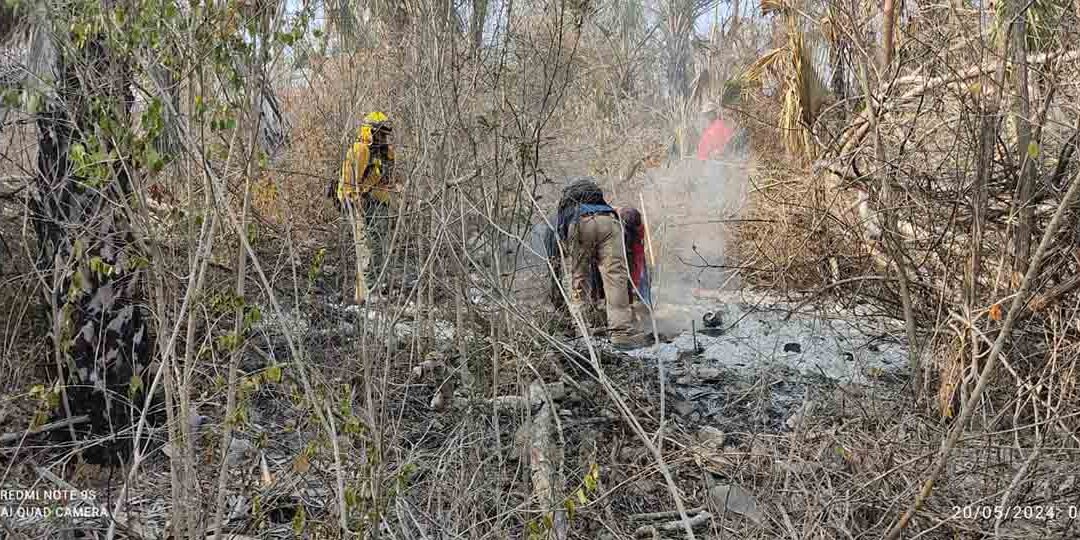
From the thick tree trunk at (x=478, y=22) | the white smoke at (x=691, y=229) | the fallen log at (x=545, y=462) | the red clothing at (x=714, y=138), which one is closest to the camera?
the fallen log at (x=545, y=462)

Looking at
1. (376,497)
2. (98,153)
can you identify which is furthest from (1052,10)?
(98,153)

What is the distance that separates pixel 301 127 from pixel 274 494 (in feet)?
19.5

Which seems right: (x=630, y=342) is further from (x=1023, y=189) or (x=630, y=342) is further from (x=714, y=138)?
(x=714, y=138)

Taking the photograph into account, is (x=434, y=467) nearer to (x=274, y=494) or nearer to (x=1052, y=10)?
(x=274, y=494)

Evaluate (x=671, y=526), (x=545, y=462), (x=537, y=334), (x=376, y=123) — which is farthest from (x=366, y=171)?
(x=671, y=526)

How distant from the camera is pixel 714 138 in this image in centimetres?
1656

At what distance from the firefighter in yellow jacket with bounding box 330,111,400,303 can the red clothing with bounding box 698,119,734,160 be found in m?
10.8

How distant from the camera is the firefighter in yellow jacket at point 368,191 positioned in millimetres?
3414

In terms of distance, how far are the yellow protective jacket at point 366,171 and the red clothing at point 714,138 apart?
10.9 m

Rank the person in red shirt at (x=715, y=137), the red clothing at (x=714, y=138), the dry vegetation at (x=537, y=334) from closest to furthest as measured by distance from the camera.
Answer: the dry vegetation at (x=537, y=334), the person in red shirt at (x=715, y=137), the red clothing at (x=714, y=138)

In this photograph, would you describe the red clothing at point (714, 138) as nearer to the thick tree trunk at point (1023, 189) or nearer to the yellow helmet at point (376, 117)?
the yellow helmet at point (376, 117)

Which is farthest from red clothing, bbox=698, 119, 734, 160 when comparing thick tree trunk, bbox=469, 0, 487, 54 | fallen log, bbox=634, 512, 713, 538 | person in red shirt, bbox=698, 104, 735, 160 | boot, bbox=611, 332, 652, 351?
fallen log, bbox=634, 512, 713, 538

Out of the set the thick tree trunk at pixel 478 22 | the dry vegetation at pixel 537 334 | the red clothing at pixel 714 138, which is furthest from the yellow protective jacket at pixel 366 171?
the red clothing at pixel 714 138

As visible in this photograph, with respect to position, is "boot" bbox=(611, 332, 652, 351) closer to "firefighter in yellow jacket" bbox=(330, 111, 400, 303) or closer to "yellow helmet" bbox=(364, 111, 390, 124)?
"firefighter in yellow jacket" bbox=(330, 111, 400, 303)
